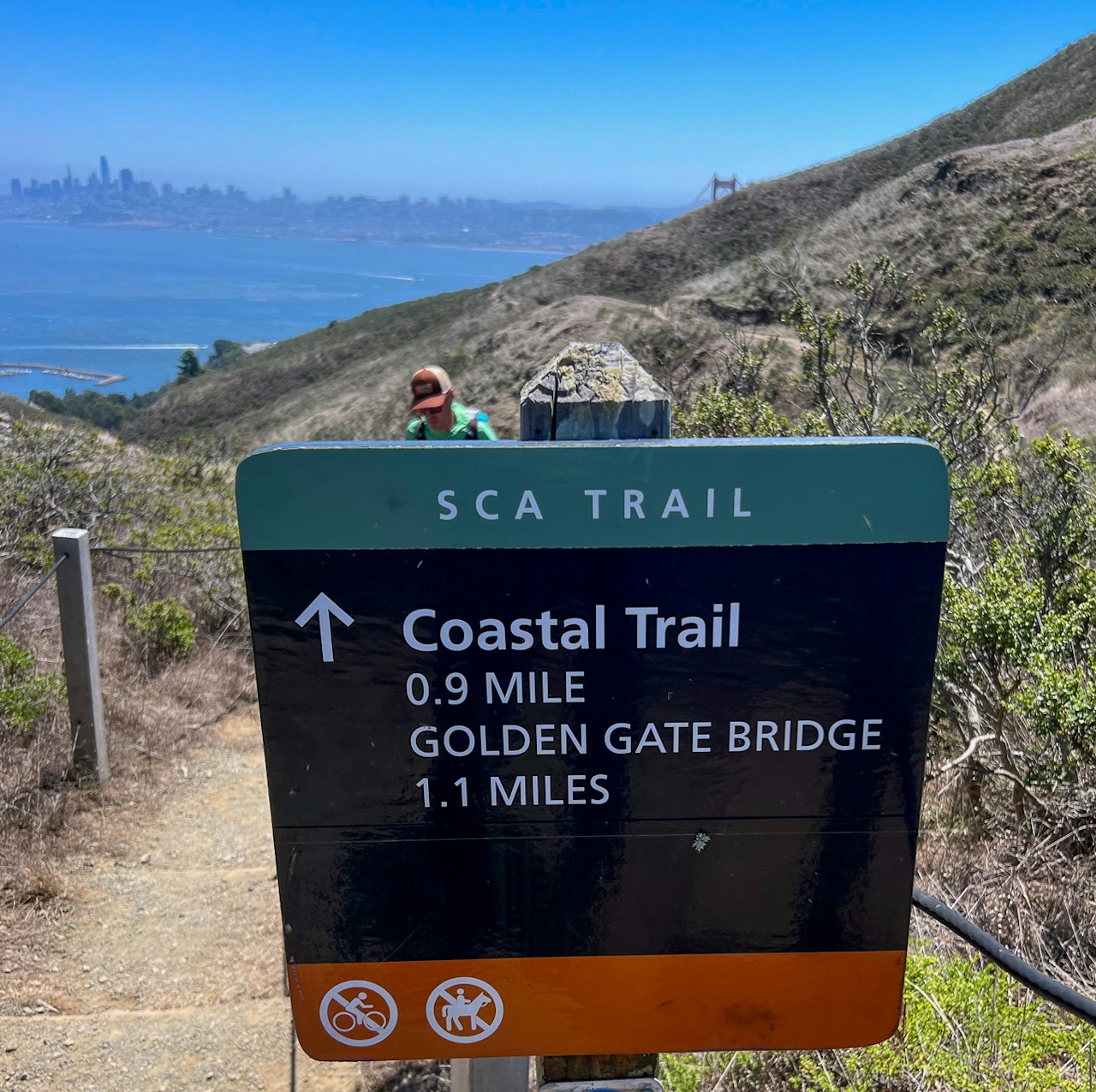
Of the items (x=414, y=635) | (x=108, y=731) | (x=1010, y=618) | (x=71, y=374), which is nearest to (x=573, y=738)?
(x=414, y=635)

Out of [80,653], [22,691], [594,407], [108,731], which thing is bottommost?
[108,731]

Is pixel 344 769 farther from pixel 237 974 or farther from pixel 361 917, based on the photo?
pixel 237 974

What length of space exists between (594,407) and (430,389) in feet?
8.59

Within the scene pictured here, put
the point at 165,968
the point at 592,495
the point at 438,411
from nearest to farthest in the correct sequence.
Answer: the point at 592,495
the point at 438,411
the point at 165,968

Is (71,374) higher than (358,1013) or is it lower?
higher

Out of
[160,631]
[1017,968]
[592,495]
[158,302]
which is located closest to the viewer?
[592,495]

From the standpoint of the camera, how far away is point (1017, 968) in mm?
1558

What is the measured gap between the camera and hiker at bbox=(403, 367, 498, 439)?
3.73 m

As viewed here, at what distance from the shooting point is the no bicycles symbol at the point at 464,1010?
4.35 feet

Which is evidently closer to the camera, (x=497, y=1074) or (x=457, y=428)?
(x=497, y=1074)

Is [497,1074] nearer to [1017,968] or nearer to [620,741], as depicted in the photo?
[620,741]

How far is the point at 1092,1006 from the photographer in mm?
1472

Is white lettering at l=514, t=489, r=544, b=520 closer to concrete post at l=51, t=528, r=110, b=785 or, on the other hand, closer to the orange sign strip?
the orange sign strip

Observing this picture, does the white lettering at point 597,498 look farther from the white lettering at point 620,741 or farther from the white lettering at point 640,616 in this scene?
the white lettering at point 620,741
